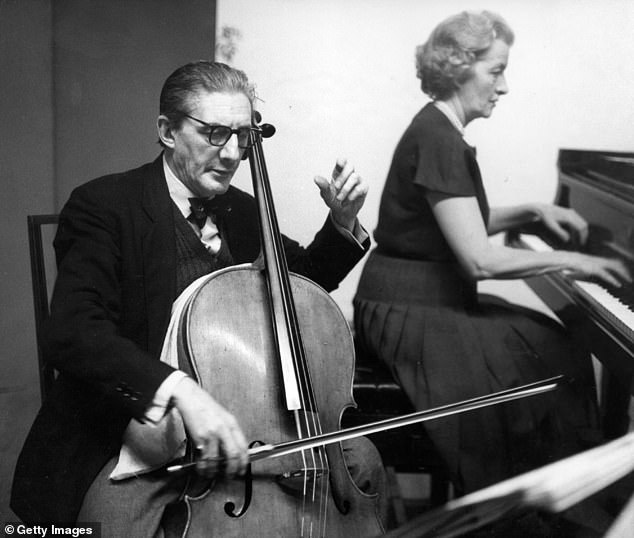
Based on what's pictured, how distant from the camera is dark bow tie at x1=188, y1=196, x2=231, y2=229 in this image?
1387mm

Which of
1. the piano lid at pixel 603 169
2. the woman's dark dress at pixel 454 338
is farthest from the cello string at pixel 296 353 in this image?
the piano lid at pixel 603 169

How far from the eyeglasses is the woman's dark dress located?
0.33m

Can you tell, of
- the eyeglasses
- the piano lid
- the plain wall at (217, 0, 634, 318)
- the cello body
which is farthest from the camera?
the piano lid

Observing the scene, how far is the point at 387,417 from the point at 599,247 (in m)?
0.63

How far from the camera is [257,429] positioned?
4.09 feet

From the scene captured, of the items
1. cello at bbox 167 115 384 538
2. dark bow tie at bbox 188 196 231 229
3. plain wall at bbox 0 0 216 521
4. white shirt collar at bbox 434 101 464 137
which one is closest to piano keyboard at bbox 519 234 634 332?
white shirt collar at bbox 434 101 464 137

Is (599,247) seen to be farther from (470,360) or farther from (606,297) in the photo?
(470,360)

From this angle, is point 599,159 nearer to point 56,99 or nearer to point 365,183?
point 365,183

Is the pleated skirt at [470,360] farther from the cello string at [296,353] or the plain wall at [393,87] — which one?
the cello string at [296,353]

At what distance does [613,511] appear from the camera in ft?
5.44

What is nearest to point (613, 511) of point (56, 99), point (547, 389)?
point (547, 389)

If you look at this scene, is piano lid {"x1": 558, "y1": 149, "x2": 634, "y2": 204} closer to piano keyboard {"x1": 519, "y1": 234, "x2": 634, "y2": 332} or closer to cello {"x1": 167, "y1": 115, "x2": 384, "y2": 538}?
piano keyboard {"x1": 519, "y1": 234, "x2": 634, "y2": 332}

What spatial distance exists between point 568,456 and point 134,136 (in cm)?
121

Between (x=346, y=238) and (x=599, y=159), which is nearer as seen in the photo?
(x=346, y=238)
